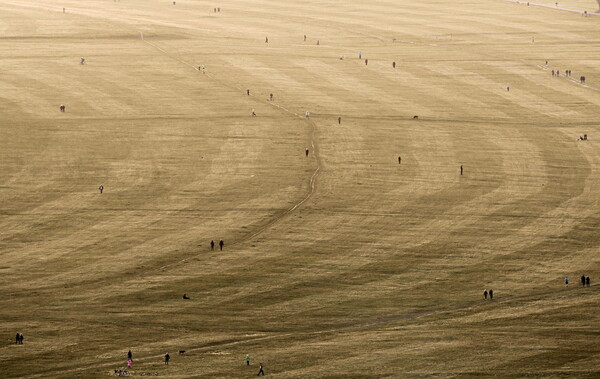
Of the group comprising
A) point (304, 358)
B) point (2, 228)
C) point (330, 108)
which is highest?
point (330, 108)

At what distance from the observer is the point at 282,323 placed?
83062mm

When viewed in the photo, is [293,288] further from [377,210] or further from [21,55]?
[21,55]

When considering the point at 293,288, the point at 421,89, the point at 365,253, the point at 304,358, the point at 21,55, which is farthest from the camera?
the point at 21,55

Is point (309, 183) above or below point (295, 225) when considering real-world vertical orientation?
above

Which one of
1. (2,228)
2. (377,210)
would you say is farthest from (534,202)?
(2,228)

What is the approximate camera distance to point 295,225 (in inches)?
4131

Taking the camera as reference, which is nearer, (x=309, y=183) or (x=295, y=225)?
(x=295, y=225)

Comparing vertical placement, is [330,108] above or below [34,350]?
above

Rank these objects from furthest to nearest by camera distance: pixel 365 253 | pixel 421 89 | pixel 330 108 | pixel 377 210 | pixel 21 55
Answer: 1. pixel 21 55
2. pixel 421 89
3. pixel 330 108
4. pixel 377 210
5. pixel 365 253

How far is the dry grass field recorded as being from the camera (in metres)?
78.9

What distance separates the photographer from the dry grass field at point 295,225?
78.9 meters

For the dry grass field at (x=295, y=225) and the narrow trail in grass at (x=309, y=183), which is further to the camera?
the narrow trail in grass at (x=309, y=183)

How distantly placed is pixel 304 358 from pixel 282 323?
6855 mm

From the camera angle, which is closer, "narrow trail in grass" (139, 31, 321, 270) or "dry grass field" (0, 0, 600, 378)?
"dry grass field" (0, 0, 600, 378)
